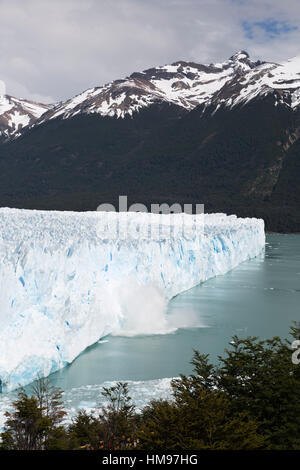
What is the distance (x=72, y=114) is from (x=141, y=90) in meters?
19.1

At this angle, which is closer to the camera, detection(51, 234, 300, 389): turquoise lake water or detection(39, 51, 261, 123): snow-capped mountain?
detection(51, 234, 300, 389): turquoise lake water

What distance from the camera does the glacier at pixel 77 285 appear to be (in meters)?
8.95

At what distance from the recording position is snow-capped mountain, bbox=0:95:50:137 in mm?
141300

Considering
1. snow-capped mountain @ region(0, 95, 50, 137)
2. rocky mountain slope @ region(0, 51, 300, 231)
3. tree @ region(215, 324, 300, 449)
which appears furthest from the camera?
snow-capped mountain @ region(0, 95, 50, 137)

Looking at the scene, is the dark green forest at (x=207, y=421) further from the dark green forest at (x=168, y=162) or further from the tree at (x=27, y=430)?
the dark green forest at (x=168, y=162)

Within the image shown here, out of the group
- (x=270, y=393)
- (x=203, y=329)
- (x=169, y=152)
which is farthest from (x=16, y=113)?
(x=270, y=393)

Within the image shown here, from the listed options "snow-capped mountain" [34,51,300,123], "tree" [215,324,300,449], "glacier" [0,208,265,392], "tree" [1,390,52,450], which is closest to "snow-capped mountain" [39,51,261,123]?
"snow-capped mountain" [34,51,300,123]

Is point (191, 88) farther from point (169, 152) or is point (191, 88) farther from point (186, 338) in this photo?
point (186, 338)

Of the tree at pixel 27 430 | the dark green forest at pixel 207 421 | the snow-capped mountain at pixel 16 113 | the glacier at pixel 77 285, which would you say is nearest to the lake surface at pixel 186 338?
the glacier at pixel 77 285

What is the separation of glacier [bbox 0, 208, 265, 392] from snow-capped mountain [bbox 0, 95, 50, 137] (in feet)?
402

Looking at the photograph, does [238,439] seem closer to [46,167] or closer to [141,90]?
[46,167]

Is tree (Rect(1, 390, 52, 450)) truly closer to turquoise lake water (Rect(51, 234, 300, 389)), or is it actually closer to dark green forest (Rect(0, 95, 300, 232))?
turquoise lake water (Rect(51, 234, 300, 389))

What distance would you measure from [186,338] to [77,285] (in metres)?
3.01
